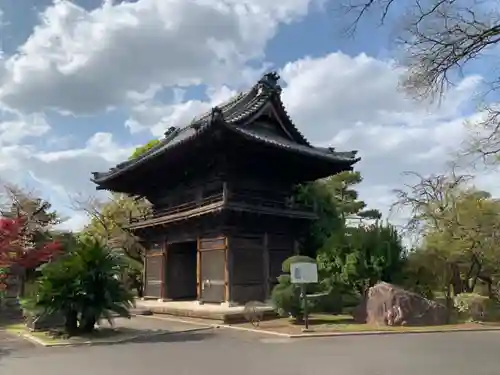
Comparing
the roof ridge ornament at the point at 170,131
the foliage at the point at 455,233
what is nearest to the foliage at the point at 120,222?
the roof ridge ornament at the point at 170,131

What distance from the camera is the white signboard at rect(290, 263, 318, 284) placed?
45.7 ft

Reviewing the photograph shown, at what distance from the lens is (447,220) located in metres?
19.1

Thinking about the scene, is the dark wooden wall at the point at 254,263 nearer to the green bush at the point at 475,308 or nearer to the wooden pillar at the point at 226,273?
the wooden pillar at the point at 226,273

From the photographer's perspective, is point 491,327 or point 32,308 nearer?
point 32,308

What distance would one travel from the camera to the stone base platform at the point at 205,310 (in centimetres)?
1630

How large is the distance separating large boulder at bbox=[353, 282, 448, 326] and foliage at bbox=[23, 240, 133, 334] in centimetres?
758

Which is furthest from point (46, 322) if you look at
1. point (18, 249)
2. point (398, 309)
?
point (398, 309)

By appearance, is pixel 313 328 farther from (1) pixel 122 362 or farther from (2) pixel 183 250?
(2) pixel 183 250

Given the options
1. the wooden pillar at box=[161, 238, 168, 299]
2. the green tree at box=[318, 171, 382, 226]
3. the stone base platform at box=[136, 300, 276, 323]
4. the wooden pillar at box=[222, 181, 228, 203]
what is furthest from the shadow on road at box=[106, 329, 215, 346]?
the green tree at box=[318, 171, 382, 226]

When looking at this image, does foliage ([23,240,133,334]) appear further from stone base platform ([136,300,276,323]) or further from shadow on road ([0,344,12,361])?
stone base platform ([136,300,276,323])

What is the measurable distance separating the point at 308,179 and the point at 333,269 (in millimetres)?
6054

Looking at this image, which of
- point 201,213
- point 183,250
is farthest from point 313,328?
point 183,250

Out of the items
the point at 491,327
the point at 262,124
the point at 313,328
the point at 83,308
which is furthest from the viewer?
the point at 262,124

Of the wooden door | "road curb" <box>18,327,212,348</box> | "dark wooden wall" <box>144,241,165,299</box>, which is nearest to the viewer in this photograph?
"road curb" <box>18,327,212,348</box>
